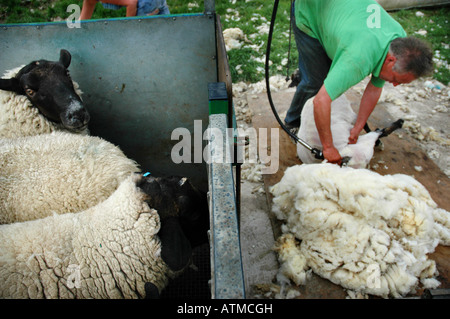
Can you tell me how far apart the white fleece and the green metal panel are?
481 millimetres

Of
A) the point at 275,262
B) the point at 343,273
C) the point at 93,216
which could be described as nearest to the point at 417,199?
the point at 343,273

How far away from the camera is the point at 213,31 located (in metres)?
2.79

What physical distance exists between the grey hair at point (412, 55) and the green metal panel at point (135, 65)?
1.64 metres

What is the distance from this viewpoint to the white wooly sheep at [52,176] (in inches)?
77.4

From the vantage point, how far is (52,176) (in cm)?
205

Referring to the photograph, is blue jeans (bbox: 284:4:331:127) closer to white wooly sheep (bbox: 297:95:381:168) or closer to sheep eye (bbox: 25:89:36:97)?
white wooly sheep (bbox: 297:95:381:168)

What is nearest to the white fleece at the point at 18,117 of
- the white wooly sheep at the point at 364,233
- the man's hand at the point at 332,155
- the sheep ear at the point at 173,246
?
the sheep ear at the point at 173,246

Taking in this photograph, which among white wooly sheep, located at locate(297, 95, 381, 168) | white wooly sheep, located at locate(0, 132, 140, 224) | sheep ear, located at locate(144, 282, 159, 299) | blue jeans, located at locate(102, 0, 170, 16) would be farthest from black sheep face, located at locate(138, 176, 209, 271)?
blue jeans, located at locate(102, 0, 170, 16)

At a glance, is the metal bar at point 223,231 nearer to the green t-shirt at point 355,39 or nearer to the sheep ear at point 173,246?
the sheep ear at point 173,246

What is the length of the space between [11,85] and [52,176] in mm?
1084

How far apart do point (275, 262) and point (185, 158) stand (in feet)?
6.11

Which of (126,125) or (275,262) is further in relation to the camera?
(126,125)
